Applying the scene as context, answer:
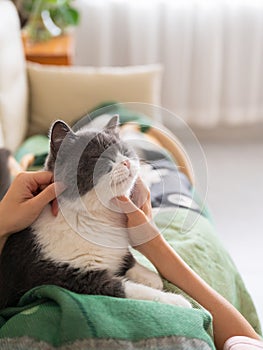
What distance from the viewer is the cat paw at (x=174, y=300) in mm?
1074

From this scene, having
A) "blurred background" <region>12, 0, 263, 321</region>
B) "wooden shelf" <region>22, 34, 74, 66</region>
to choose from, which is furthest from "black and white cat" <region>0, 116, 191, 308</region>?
"blurred background" <region>12, 0, 263, 321</region>

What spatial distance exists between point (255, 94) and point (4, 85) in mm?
1591

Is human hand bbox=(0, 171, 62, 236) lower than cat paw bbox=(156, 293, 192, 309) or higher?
higher

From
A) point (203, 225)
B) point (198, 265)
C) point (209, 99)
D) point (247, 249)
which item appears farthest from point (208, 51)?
point (198, 265)

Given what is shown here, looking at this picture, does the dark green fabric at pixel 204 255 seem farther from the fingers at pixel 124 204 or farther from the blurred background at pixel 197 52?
the blurred background at pixel 197 52

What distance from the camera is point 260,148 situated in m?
3.32

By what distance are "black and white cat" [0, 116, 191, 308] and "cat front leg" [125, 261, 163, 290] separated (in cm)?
3

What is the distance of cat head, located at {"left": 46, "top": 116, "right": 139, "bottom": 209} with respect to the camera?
3.54ft

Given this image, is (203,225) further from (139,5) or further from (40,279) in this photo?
(139,5)

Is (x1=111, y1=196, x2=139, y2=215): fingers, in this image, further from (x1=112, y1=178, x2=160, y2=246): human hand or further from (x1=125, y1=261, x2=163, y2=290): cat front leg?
(x1=125, y1=261, x2=163, y2=290): cat front leg

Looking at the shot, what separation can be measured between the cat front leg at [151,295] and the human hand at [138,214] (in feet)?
0.32

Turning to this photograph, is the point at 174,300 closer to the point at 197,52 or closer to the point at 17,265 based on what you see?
the point at 17,265

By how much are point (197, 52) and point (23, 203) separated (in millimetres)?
2316

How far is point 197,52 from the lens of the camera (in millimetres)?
3238
